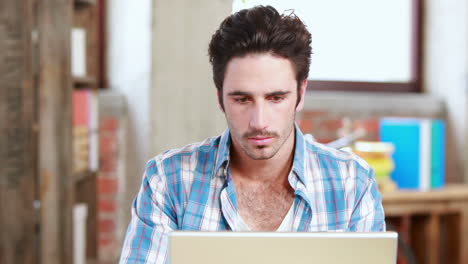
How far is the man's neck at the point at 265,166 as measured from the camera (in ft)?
3.72

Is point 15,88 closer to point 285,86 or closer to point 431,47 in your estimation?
point 285,86

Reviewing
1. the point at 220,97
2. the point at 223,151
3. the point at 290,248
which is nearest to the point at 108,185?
the point at 223,151

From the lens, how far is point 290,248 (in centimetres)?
69

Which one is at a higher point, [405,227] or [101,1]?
[101,1]

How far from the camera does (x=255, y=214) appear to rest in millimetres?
1099

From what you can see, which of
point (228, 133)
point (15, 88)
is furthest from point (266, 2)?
point (15, 88)

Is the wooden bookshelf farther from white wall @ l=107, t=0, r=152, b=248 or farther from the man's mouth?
the man's mouth

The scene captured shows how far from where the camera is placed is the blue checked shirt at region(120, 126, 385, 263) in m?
1.09

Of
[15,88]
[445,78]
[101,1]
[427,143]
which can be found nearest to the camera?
[15,88]

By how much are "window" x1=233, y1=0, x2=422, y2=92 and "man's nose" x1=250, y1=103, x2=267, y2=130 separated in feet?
0.47

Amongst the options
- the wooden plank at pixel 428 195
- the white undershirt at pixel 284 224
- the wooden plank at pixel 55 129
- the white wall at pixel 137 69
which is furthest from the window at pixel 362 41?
the wooden plank at pixel 55 129

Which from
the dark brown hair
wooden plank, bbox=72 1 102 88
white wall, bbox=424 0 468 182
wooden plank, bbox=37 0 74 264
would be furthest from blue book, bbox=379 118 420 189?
the dark brown hair

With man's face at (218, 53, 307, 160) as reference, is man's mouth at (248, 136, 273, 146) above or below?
below

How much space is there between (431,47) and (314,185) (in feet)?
6.79
